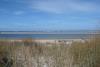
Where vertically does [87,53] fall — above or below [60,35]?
above

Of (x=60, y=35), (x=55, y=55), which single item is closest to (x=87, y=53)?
(x=55, y=55)

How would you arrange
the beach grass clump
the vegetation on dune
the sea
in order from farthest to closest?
the sea, the vegetation on dune, the beach grass clump

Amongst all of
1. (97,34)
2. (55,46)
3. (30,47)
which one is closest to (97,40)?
(97,34)

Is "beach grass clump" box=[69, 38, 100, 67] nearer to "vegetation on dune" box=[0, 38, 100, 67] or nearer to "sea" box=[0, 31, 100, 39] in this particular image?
"vegetation on dune" box=[0, 38, 100, 67]

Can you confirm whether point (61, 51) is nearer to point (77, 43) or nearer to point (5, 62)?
point (77, 43)

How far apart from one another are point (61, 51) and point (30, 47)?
116 cm

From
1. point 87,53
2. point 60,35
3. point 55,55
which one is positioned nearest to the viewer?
point 87,53

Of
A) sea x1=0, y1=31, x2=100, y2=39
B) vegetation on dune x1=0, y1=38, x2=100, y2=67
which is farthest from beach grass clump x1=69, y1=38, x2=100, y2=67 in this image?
sea x1=0, y1=31, x2=100, y2=39

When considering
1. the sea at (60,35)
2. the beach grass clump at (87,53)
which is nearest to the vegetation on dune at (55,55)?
the beach grass clump at (87,53)

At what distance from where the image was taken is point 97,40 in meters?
8.20

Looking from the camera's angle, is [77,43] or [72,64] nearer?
[72,64]

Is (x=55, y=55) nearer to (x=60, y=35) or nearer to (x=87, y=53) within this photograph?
(x=87, y=53)

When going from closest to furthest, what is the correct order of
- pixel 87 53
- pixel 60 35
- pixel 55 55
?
pixel 87 53 → pixel 55 55 → pixel 60 35

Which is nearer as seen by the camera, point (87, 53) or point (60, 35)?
point (87, 53)
